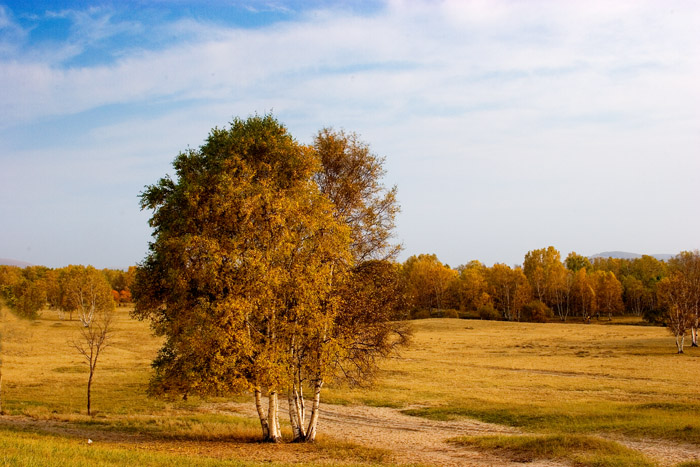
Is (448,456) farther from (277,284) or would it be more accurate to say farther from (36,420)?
(36,420)

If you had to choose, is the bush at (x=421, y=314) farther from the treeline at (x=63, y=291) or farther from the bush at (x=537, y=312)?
the treeline at (x=63, y=291)

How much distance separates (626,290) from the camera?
14138cm

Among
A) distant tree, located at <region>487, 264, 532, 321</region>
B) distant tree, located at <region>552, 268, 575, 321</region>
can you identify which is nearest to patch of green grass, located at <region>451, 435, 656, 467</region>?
distant tree, located at <region>487, 264, 532, 321</region>

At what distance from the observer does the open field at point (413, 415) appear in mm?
20281

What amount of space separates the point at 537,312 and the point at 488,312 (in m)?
11.8

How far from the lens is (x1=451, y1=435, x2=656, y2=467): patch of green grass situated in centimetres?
1922

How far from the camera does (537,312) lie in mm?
129375

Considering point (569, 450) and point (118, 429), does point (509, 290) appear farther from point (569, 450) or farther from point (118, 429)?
point (118, 429)

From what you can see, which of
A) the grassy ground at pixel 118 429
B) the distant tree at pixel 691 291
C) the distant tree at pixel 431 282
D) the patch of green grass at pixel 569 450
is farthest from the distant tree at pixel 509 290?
the patch of green grass at pixel 569 450

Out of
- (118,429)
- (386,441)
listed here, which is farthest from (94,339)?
(386,441)

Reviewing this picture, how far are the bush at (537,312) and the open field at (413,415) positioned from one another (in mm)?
63725

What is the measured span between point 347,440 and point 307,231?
10.6 meters

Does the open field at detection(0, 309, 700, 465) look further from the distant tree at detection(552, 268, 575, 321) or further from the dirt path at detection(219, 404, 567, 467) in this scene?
the distant tree at detection(552, 268, 575, 321)

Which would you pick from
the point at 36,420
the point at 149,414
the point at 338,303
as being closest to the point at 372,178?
the point at 338,303
